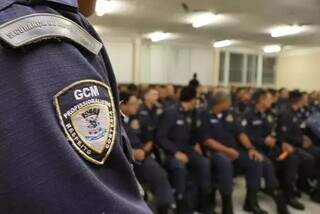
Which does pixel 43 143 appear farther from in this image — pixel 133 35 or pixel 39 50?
pixel 133 35

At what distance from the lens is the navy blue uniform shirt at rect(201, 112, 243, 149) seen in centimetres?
415

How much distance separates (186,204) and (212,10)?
4784 millimetres


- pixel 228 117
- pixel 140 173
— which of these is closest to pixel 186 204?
pixel 140 173

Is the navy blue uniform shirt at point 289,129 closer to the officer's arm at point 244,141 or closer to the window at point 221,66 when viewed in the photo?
the officer's arm at point 244,141

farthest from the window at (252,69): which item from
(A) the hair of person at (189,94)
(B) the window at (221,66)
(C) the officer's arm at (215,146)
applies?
(C) the officer's arm at (215,146)

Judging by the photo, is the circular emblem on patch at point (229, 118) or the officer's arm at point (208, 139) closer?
the officer's arm at point (208, 139)

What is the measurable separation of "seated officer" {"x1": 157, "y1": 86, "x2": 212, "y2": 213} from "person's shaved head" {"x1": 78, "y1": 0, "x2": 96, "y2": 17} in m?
3.16

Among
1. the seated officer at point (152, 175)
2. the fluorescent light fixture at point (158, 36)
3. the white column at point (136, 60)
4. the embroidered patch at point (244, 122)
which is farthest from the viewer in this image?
the white column at point (136, 60)

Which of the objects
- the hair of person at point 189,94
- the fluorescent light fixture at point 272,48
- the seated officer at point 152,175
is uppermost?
the fluorescent light fixture at point 272,48

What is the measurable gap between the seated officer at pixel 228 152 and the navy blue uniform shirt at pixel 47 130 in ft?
11.6

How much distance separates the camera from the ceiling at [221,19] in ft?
22.9

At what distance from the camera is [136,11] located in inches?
304

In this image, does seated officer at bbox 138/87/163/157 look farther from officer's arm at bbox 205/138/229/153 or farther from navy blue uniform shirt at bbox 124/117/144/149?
officer's arm at bbox 205/138/229/153

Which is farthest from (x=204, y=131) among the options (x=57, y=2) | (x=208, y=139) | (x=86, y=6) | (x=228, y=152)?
(x=57, y=2)
